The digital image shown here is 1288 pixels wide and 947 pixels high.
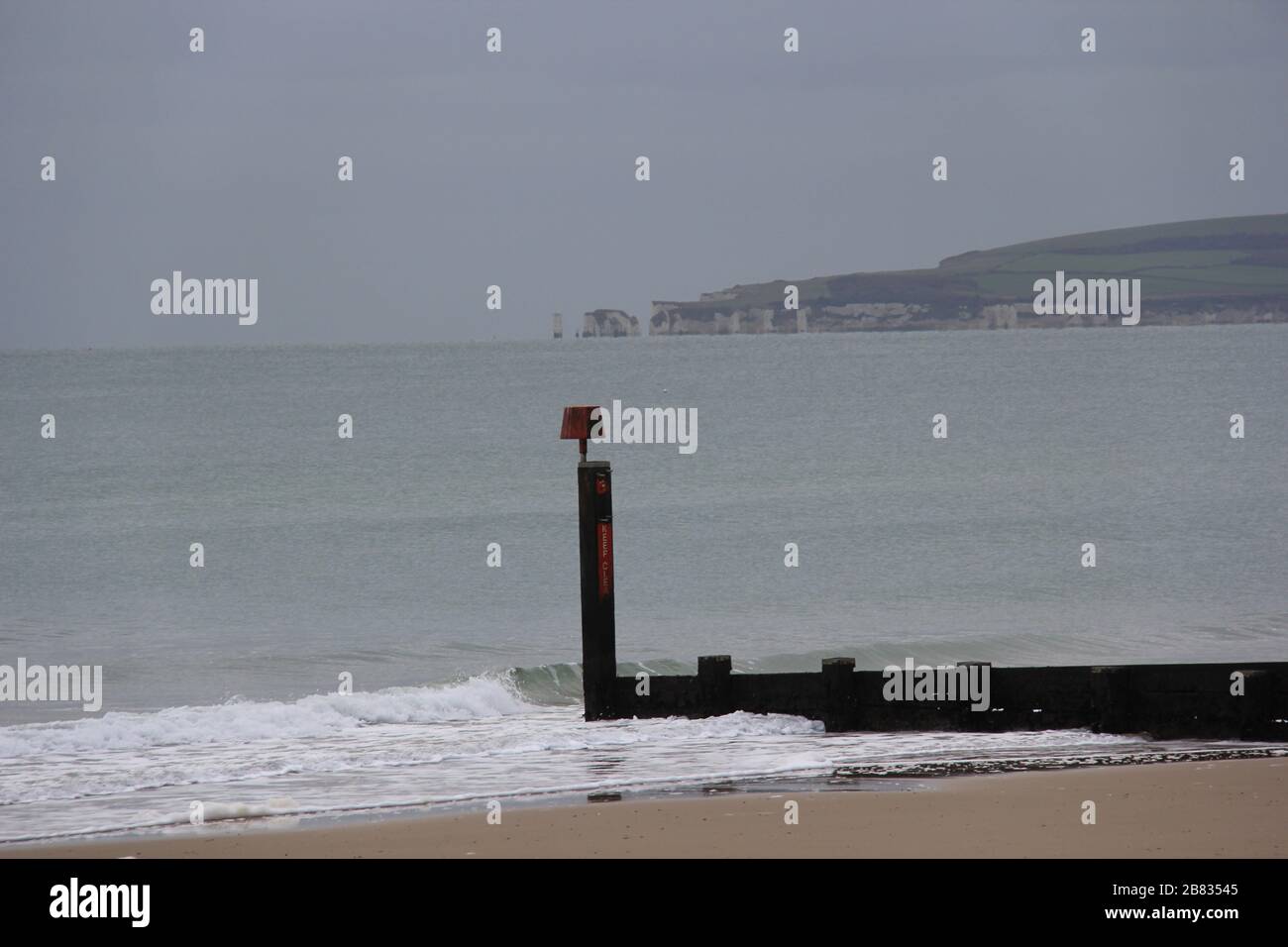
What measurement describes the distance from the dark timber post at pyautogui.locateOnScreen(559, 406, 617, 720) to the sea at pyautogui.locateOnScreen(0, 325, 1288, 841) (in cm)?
33

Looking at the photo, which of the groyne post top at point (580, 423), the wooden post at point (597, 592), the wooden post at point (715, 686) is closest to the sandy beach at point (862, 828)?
the wooden post at point (715, 686)

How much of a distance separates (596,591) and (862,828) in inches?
198

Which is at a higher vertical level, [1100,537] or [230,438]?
[230,438]

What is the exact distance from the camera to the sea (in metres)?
12.7

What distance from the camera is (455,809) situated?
10.8m

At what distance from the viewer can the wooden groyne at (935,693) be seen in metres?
12.2

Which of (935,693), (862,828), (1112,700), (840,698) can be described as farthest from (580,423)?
(862,828)

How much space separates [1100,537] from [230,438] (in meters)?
46.4

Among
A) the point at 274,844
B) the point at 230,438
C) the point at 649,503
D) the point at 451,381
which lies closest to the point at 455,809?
the point at 274,844

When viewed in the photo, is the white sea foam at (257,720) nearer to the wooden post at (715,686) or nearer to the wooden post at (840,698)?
the wooden post at (715,686)

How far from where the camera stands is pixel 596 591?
14.3 meters

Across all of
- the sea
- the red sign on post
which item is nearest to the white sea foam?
the sea

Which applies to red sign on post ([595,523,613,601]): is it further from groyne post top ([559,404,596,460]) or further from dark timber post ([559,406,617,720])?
groyne post top ([559,404,596,460])

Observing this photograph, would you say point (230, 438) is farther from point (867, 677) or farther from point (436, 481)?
point (867, 677)
